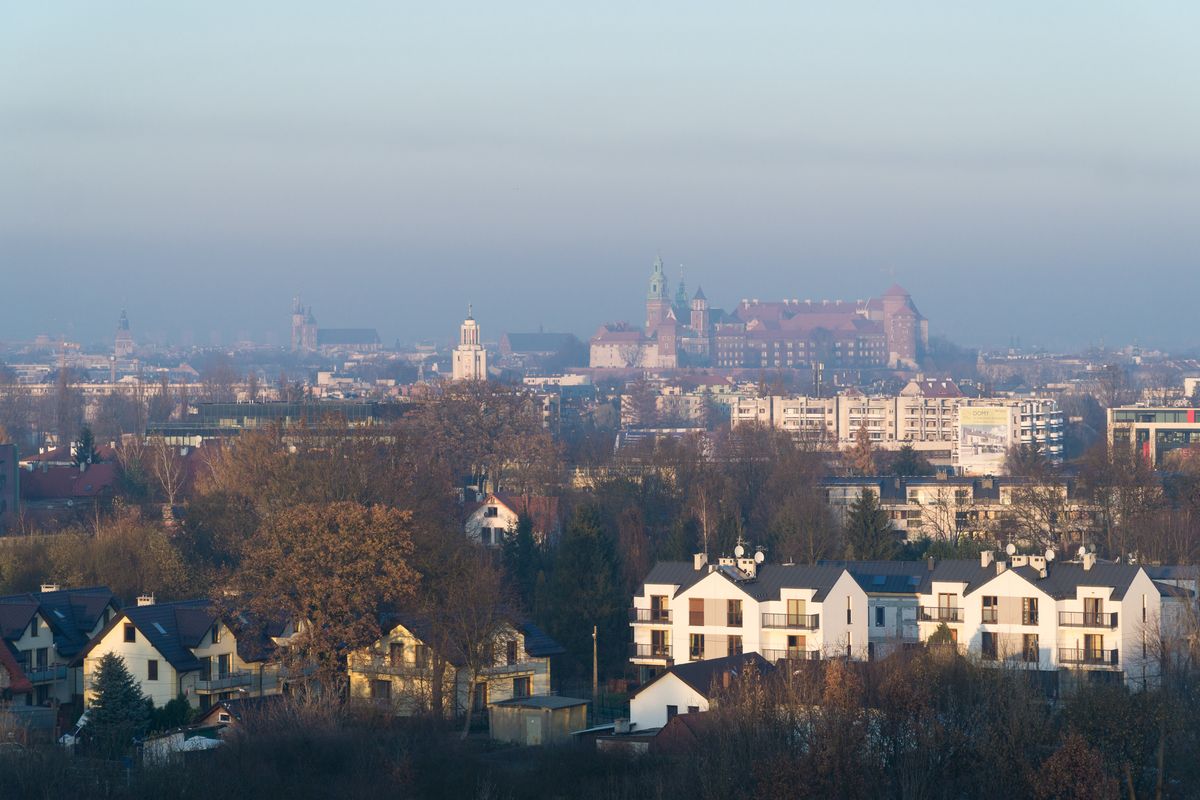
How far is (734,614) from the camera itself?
2509cm

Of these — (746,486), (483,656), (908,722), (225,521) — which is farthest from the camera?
(746,486)

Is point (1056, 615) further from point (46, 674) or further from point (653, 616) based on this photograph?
point (46, 674)

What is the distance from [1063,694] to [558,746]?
17.3ft

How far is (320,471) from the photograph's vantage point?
108 feet

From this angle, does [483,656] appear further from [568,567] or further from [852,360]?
[852,360]

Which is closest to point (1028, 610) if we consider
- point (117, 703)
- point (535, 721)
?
point (535, 721)

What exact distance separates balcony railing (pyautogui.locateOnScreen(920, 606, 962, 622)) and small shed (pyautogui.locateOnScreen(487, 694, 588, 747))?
19.8 ft

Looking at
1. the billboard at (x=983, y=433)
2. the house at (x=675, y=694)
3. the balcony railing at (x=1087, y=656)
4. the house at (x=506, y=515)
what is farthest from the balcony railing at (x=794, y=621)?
the billboard at (x=983, y=433)

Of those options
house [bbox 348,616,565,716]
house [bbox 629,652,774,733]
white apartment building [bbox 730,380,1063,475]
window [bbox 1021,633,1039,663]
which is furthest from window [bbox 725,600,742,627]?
white apartment building [bbox 730,380,1063,475]

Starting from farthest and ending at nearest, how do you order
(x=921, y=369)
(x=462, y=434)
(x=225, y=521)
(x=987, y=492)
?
1. (x=921, y=369)
2. (x=462, y=434)
3. (x=987, y=492)
4. (x=225, y=521)

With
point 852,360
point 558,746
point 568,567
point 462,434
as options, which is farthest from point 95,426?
point 852,360

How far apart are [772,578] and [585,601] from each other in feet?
10.1

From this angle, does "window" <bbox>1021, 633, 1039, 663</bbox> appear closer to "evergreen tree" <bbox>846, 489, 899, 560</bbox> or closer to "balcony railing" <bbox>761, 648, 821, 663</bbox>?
"balcony railing" <bbox>761, 648, 821, 663</bbox>

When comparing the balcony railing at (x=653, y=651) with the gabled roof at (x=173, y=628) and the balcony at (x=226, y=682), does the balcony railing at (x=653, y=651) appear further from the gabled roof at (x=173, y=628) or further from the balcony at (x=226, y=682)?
the gabled roof at (x=173, y=628)
